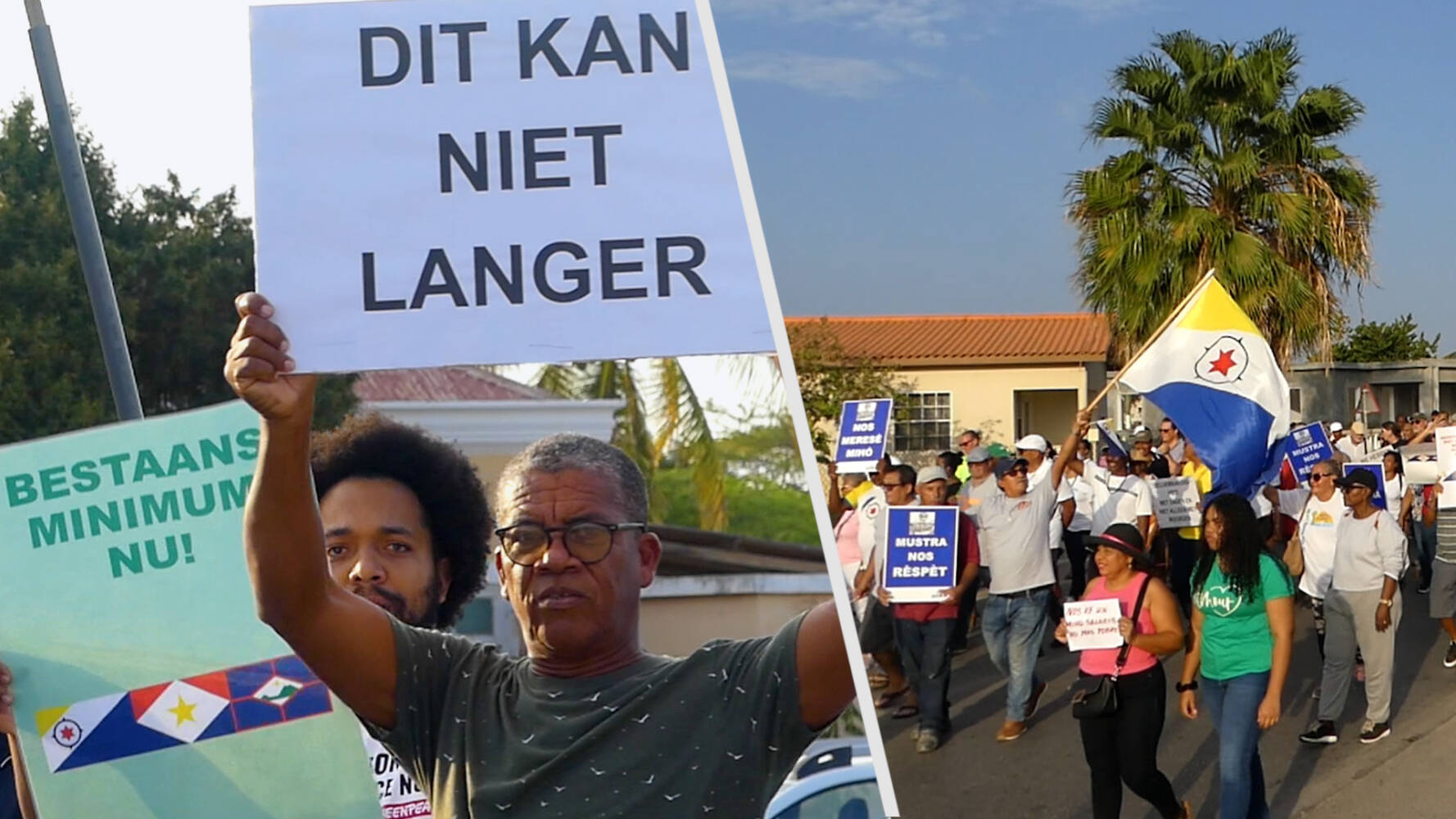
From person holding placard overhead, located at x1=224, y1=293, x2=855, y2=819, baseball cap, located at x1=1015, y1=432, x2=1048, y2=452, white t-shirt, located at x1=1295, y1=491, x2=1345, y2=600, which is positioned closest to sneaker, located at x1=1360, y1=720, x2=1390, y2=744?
white t-shirt, located at x1=1295, y1=491, x2=1345, y2=600

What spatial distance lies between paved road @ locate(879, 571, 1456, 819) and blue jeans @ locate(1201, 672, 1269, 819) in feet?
4.59

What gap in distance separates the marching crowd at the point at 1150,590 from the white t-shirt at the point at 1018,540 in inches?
0.4

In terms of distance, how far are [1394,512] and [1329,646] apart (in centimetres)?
413

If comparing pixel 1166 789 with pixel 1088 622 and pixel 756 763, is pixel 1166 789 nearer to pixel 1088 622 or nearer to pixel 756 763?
pixel 1088 622

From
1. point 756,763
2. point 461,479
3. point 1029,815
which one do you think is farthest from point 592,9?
point 1029,815

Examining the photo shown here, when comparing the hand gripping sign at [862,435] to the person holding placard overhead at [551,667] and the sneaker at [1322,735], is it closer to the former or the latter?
the sneaker at [1322,735]

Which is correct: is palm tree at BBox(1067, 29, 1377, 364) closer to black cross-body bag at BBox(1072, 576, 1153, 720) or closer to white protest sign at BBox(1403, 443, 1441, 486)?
white protest sign at BBox(1403, 443, 1441, 486)

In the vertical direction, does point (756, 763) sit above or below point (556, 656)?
below

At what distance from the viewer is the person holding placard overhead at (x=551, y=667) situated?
2.34 m

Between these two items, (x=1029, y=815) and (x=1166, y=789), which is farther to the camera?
(x=1029, y=815)

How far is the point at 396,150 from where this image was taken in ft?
7.81

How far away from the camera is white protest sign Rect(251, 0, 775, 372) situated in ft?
7.67

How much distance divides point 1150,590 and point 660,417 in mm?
4143

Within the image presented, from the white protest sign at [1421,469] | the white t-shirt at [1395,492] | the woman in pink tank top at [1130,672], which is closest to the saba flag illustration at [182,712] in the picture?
the woman in pink tank top at [1130,672]
